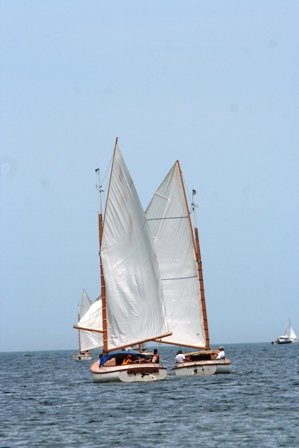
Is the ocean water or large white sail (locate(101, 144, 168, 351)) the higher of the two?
large white sail (locate(101, 144, 168, 351))

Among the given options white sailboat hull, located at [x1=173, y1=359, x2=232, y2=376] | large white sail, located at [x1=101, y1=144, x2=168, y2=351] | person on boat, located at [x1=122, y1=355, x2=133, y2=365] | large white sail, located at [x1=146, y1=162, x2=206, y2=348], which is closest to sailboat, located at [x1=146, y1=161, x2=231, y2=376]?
large white sail, located at [x1=146, y1=162, x2=206, y2=348]

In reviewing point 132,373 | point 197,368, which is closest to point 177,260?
point 197,368

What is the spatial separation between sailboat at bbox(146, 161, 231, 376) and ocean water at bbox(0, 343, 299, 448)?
867cm

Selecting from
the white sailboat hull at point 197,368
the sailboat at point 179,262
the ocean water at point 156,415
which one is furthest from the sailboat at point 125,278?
the sailboat at point 179,262

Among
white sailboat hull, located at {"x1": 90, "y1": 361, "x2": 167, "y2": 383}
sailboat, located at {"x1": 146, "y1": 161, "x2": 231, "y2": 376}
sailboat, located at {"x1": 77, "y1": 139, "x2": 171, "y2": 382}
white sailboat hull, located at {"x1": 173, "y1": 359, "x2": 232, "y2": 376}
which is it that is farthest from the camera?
sailboat, located at {"x1": 146, "y1": 161, "x2": 231, "y2": 376}

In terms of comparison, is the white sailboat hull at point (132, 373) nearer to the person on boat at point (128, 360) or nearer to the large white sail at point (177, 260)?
the person on boat at point (128, 360)

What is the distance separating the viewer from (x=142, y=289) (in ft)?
234

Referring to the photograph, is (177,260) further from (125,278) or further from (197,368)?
(125,278)

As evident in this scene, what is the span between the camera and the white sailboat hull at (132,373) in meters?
67.5

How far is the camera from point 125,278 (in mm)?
70875

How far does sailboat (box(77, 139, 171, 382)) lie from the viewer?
2744 inches

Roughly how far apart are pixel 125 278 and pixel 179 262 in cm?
1222

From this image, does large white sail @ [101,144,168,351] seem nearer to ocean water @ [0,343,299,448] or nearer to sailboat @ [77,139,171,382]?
sailboat @ [77,139,171,382]

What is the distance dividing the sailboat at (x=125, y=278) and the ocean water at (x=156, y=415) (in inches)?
112
